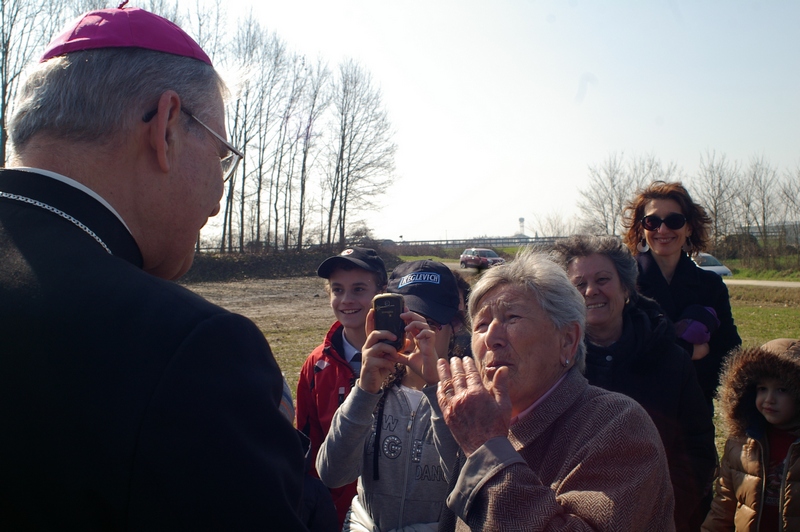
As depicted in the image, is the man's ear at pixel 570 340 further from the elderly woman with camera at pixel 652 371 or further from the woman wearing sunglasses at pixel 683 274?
the woman wearing sunglasses at pixel 683 274

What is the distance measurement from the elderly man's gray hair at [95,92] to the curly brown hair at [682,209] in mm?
3660

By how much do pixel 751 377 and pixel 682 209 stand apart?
128 cm

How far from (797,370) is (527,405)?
2130 millimetres

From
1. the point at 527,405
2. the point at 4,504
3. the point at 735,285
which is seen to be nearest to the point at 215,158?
the point at 4,504

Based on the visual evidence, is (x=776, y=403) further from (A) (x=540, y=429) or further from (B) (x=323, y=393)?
(B) (x=323, y=393)

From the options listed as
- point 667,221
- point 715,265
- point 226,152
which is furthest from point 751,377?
point 715,265

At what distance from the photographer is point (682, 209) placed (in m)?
4.05

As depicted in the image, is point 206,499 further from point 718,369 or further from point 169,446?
point 718,369

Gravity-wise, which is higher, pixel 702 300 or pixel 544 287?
pixel 544 287

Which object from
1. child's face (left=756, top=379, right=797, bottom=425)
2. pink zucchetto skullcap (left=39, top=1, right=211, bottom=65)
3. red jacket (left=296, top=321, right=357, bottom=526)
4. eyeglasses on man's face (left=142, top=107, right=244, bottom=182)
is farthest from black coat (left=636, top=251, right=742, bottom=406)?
pink zucchetto skullcap (left=39, top=1, right=211, bottom=65)

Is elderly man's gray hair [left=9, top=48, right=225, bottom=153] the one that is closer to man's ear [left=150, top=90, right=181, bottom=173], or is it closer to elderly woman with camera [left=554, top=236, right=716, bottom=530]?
man's ear [left=150, top=90, right=181, bottom=173]

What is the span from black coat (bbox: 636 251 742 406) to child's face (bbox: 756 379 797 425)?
→ 454 mm

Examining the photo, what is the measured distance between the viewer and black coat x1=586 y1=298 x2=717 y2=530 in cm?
296

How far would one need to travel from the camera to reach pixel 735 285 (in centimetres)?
2175
